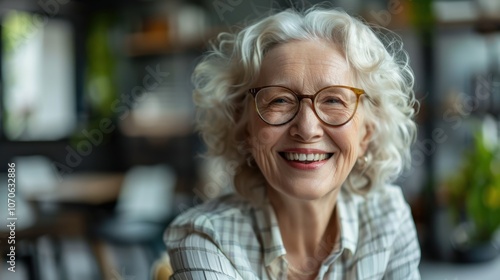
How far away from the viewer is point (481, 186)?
194 centimetres

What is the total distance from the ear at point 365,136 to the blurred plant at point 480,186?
4.46 ft

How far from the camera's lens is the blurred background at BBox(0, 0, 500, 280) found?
1.50 metres

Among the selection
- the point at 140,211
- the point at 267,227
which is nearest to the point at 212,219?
the point at 267,227

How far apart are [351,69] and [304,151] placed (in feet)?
0.34

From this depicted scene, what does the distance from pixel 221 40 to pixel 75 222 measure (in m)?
1.70

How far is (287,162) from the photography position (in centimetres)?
63

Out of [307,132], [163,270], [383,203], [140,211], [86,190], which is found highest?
[307,132]

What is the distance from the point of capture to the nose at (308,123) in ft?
1.98

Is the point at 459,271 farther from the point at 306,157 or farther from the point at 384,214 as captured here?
the point at 306,157

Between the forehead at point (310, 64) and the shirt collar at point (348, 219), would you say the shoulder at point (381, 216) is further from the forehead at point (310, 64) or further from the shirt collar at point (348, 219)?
the forehead at point (310, 64)

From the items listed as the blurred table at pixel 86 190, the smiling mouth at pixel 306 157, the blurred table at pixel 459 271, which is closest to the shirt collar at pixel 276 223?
the smiling mouth at pixel 306 157

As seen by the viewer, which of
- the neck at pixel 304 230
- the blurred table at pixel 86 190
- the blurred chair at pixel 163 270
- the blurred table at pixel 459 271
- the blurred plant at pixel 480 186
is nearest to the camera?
the neck at pixel 304 230

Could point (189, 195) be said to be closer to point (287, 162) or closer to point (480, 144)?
point (480, 144)

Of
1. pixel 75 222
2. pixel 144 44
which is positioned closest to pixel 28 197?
pixel 75 222
